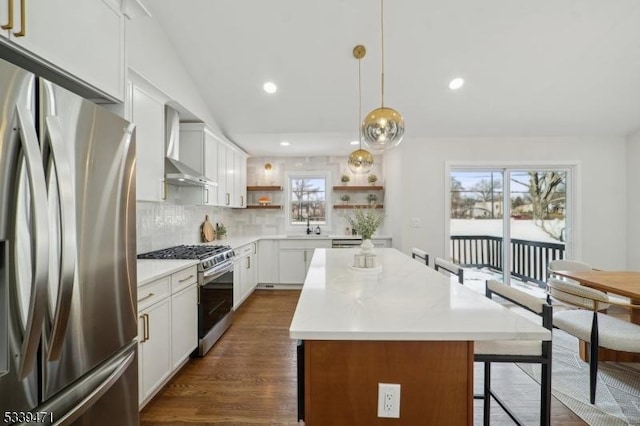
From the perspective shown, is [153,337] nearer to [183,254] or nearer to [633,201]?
[183,254]

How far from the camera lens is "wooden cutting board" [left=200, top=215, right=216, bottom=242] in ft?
13.0

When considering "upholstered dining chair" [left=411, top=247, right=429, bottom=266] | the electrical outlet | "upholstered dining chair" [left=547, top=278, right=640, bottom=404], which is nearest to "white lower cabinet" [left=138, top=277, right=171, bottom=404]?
the electrical outlet

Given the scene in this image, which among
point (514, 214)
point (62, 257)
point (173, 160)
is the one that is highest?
point (173, 160)

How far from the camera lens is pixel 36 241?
2.93 feet

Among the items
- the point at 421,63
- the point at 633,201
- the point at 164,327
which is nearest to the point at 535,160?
the point at 633,201

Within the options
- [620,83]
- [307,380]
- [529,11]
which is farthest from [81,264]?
[620,83]

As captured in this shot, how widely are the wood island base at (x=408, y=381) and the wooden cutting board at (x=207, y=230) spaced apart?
3.25 m

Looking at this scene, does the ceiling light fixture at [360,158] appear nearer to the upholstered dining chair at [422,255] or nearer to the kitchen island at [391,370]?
the upholstered dining chair at [422,255]

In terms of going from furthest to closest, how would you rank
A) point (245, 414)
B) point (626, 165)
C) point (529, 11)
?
point (626, 165), point (529, 11), point (245, 414)

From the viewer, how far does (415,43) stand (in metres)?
2.96

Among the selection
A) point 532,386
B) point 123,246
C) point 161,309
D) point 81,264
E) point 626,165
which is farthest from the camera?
point 626,165

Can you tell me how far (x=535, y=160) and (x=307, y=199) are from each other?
364cm

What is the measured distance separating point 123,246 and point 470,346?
157 cm

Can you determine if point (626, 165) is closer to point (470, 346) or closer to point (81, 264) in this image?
point (470, 346)
